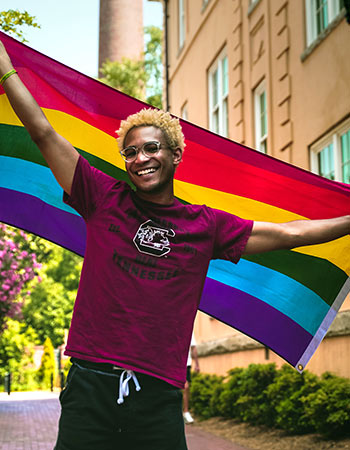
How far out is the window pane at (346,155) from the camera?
1002 centimetres

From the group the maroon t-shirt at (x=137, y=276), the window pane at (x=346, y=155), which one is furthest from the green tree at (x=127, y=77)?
the maroon t-shirt at (x=137, y=276)

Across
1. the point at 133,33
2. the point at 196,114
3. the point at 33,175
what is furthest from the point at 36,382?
the point at 33,175

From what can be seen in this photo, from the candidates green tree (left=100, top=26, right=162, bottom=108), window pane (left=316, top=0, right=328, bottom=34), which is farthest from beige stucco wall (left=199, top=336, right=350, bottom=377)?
green tree (left=100, top=26, right=162, bottom=108)

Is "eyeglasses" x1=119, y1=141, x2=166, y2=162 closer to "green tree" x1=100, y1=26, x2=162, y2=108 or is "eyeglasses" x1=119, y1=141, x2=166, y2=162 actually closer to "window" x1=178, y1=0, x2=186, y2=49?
"window" x1=178, y1=0, x2=186, y2=49

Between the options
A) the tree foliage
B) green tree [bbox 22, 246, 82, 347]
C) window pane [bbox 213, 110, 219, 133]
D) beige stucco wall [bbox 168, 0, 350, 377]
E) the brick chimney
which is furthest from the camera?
green tree [bbox 22, 246, 82, 347]

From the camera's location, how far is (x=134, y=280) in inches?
117

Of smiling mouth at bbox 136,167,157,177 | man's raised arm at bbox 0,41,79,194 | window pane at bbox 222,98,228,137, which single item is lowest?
smiling mouth at bbox 136,167,157,177

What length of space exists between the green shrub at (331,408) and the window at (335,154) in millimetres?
2884

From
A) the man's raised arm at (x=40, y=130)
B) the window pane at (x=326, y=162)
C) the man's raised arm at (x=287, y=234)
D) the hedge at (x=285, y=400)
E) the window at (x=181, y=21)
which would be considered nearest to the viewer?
the man's raised arm at (x=40, y=130)

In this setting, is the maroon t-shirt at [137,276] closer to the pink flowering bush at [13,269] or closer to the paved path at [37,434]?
the paved path at [37,434]

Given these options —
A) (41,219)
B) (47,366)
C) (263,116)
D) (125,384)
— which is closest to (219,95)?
(263,116)

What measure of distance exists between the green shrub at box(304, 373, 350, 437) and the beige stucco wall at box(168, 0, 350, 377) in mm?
798

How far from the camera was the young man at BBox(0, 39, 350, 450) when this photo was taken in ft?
9.44

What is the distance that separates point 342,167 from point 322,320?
6.09m
